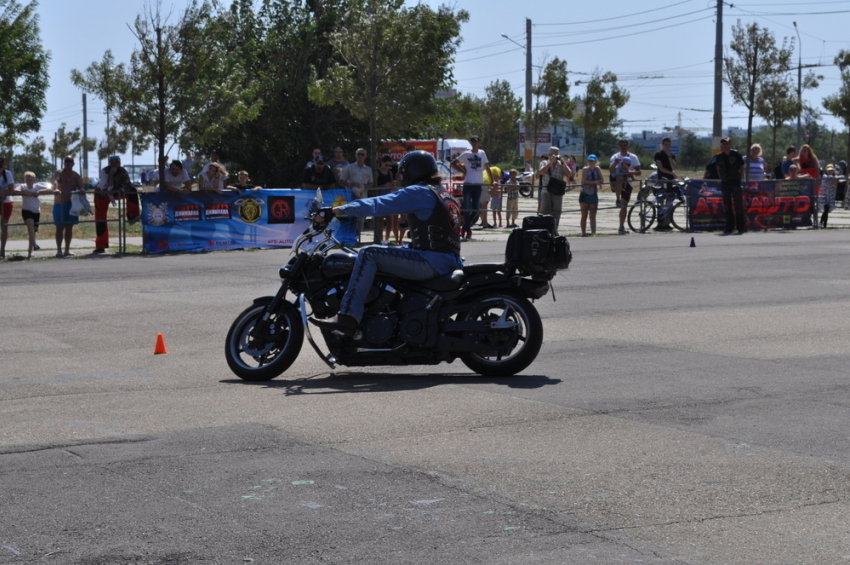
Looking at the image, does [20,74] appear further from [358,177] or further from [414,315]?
[414,315]

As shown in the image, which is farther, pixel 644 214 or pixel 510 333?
pixel 644 214

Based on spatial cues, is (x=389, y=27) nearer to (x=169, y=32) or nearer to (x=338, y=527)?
(x=169, y=32)

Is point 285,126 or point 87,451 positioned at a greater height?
point 285,126

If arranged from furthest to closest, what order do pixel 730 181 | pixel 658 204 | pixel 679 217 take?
pixel 679 217, pixel 658 204, pixel 730 181

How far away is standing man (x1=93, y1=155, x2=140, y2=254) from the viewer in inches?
839

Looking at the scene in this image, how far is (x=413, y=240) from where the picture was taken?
8930 mm

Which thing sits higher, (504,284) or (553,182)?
(553,182)

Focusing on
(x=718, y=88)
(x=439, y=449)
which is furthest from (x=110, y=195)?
(x=718, y=88)

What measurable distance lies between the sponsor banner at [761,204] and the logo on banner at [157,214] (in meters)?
11.8

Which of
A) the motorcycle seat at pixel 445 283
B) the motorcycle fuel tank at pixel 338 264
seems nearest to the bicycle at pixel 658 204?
the motorcycle seat at pixel 445 283

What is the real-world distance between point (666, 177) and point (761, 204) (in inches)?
92.1

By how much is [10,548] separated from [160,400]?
10.9ft

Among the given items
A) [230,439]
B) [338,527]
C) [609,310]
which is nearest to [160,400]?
[230,439]

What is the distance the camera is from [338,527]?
4.97 m
